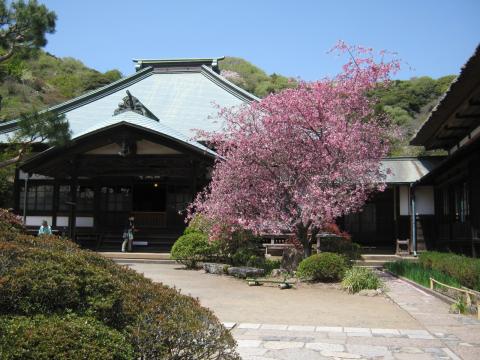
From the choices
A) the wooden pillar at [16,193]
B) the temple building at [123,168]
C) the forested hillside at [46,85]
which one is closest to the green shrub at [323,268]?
the temple building at [123,168]

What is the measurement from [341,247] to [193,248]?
4.89 metres

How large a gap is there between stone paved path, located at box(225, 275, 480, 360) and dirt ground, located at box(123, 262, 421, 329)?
47 centimetres

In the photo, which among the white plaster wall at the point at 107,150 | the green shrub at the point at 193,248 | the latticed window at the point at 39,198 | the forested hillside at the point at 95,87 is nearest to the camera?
the green shrub at the point at 193,248

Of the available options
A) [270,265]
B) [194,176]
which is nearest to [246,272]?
[270,265]

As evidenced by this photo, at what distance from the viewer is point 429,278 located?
11469 millimetres

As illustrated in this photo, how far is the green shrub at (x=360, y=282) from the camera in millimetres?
11367

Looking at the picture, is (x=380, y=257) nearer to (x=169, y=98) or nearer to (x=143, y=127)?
(x=143, y=127)

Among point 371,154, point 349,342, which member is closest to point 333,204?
point 371,154

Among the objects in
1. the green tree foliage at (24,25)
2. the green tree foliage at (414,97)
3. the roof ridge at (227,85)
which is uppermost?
the green tree foliage at (414,97)

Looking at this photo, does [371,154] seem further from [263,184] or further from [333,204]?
[263,184]

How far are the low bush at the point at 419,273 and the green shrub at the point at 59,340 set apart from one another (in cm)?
866

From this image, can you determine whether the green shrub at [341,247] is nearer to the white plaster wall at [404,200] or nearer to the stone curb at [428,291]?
the stone curb at [428,291]

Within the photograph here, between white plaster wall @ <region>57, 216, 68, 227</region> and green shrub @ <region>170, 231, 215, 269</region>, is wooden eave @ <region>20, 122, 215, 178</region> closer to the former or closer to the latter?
white plaster wall @ <region>57, 216, 68, 227</region>

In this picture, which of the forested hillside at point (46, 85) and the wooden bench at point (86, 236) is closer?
the wooden bench at point (86, 236)
